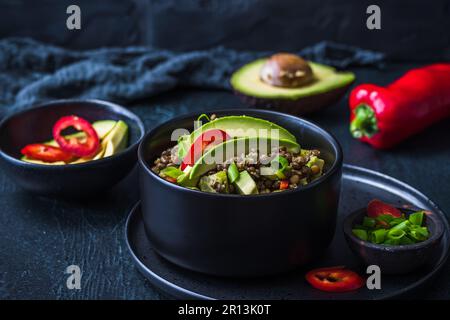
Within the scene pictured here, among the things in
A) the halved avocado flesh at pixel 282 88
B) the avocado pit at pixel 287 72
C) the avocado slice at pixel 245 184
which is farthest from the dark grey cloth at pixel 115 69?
the avocado slice at pixel 245 184

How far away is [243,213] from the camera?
1.40 m

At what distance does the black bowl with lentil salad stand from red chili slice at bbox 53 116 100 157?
0.41 metres

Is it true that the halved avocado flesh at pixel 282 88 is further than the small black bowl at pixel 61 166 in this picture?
Yes

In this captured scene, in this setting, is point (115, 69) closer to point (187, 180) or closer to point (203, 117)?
point (203, 117)

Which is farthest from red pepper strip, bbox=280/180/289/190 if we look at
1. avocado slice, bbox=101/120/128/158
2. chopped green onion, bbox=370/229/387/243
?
avocado slice, bbox=101/120/128/158

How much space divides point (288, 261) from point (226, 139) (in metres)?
0.31

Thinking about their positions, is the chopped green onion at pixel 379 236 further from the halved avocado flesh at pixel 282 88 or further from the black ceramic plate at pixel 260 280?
the halved avocado flesh at pixel 282 88

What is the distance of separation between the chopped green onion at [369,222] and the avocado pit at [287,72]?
92cm

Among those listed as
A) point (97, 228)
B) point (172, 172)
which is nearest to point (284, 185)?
point (172, 172)

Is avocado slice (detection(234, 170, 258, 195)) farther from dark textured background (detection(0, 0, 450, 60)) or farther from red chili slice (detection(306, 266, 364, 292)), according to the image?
dark textured background (detection(0, 0, 450, 60))

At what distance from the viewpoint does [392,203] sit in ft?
5.93

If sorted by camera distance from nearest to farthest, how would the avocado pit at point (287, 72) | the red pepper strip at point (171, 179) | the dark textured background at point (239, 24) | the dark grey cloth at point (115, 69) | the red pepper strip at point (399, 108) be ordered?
the red pepper strip at point (171, 179), the red pepper strip at point (399, 108), the avocado pit at point (287, 72), the dark grey cloth at point (115, 69), the dark textured background at point (239, 24)

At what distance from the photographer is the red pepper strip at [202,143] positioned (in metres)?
1.54
